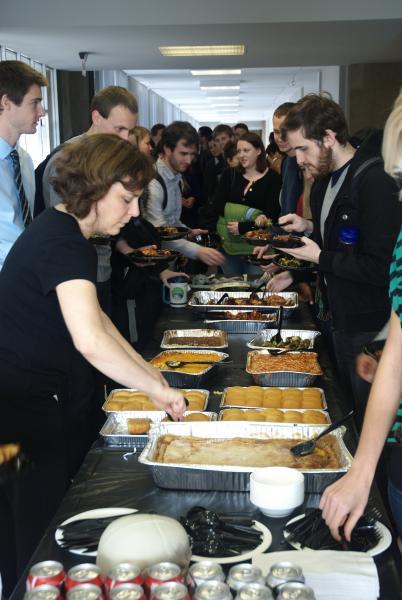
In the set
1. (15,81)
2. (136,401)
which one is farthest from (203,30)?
(136,401)

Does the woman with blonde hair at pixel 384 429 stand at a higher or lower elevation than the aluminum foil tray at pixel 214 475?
higher

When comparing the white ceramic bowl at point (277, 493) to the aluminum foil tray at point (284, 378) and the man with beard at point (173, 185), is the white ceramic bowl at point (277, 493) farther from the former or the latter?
the man with beard at point (173, 185)

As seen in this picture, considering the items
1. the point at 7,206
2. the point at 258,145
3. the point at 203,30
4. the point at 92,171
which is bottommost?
the point at 7,206

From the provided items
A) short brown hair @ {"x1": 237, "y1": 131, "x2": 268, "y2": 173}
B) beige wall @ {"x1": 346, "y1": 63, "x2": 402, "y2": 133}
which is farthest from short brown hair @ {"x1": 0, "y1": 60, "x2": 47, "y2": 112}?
beige wall @ {"x1": 346, "y1": 63, "x2": 402, "y2": 133}

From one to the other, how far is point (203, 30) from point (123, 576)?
20.5 feet

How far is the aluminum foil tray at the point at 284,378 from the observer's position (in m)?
2.17

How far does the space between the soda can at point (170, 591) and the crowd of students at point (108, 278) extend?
43 centimetres

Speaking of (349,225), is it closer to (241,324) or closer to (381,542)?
(241,324)

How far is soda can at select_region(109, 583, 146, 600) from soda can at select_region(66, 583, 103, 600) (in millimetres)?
18

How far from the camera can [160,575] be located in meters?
0.93

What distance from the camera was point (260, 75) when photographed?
1173cm

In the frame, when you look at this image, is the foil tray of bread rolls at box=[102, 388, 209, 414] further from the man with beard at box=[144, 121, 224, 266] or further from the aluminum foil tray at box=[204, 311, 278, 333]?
the man with beard at box=[144, 121, 224, 266]

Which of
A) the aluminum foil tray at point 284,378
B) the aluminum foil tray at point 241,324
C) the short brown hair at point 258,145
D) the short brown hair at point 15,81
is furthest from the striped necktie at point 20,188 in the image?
the short brown hair at point 258,145

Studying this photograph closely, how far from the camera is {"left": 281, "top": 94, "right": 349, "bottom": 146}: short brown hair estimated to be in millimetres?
2371
